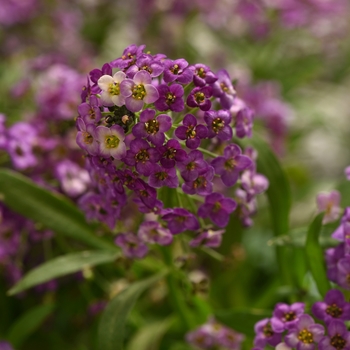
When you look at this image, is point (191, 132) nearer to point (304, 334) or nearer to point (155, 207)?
point (155, 207)

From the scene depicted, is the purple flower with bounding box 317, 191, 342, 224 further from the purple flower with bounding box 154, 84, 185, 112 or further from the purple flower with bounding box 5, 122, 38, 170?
the purple flower with bounding box 5, 122, 38, 170

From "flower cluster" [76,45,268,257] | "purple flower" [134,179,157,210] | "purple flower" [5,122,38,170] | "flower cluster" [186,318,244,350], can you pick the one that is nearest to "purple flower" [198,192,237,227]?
"flower cluster" [76,45,268,257]

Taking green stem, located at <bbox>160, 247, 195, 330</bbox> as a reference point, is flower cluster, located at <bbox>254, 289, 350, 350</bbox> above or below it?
above

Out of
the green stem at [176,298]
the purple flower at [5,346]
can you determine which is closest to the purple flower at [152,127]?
the green stem at [176,298]

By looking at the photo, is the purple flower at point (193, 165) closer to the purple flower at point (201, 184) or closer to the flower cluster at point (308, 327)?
the purple flower at point (201, 184)

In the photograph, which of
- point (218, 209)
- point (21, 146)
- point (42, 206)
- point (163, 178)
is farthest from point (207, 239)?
point (21, 146)

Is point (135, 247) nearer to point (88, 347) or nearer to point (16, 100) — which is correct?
point (88, 347)

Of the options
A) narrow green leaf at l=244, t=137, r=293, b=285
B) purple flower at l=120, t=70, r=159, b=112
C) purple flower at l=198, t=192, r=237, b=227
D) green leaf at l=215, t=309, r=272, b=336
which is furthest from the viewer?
narrow green leaf at l=244, t=137, r=293, b=285
